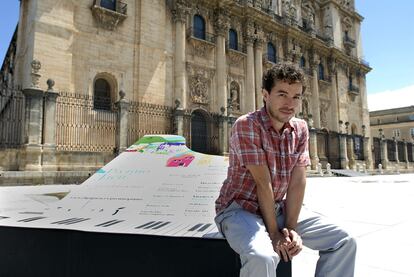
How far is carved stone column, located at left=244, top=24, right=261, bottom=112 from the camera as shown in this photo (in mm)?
19455

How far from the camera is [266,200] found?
5.05 ft

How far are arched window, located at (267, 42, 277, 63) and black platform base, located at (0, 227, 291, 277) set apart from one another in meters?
22.0

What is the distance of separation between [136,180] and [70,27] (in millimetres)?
12499

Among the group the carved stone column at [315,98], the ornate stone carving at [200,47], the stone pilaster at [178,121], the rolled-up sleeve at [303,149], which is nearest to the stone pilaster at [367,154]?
the carved stone column at [315,98]

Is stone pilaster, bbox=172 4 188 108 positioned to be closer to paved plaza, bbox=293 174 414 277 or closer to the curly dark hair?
paved plaza, bbox=293 174 414 277

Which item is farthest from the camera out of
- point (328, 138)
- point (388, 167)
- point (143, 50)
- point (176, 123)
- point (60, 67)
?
point (388, 167)

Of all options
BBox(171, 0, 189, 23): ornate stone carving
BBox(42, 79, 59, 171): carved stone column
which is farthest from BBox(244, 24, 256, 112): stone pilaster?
BBox(42, 79, 59, 171): carved stone column

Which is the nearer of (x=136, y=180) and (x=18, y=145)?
(x=136, y=180)

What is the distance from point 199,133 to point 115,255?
14780mm

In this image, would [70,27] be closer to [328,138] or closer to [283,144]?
[283,144]

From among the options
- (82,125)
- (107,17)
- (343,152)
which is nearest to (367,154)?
(343,152)

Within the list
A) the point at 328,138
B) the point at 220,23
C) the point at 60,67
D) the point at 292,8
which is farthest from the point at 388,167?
the point at 60,67

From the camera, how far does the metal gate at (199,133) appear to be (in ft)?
50.8

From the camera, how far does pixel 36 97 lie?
9789mm
